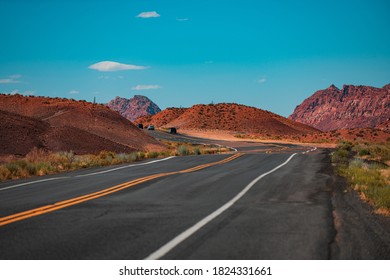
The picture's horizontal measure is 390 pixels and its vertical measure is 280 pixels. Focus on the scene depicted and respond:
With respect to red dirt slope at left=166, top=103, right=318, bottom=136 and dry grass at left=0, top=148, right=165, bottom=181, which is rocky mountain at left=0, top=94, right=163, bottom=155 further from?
red dirt slope at left=166, top=103, right=318, bottom=136

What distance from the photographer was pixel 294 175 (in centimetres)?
1680

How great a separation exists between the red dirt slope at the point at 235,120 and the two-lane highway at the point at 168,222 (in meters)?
127

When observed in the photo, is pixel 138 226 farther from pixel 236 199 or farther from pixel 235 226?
pixel 236 199

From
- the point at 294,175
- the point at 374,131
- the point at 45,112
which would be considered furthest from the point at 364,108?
the point at 294,175

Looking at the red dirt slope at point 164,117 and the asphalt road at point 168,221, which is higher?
the red dirt slope at point 164,117

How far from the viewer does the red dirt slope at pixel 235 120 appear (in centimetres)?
14475

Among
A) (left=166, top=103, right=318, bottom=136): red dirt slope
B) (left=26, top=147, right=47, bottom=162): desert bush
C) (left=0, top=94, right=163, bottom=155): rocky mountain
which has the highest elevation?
(left=166, top=103, right=318, bottom=136): red dirt slope

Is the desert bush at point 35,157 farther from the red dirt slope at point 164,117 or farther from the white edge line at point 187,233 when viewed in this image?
the red dirt slope at point 164,117

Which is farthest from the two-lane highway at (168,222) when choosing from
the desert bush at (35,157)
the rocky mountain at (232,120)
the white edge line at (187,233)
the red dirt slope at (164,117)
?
the red dirt slope at (164,117)

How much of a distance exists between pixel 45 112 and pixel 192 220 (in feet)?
195

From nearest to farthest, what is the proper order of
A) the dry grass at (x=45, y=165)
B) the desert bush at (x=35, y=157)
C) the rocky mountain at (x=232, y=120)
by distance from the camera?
the dry grass at (x=45, y=165) → the desert bush at (x=35, y=157) → the rocky mountain at (x=232, y=120)

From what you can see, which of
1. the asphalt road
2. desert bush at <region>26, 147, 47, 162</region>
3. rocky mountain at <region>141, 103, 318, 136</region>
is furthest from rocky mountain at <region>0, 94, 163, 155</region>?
rocky mountain at <region>141, 103, 318, 136</region>

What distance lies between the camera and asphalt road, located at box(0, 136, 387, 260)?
20.1ft
